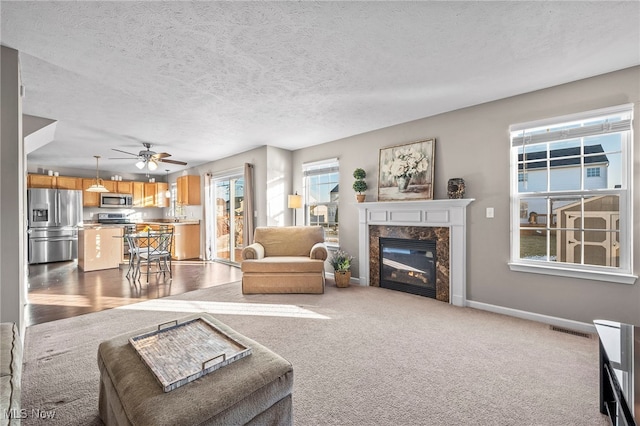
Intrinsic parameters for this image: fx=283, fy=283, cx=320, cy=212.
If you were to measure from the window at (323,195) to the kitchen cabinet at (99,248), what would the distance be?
3.90 metres

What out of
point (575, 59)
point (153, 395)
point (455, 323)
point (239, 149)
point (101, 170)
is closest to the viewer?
point (153, 395)

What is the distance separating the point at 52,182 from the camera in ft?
23.3

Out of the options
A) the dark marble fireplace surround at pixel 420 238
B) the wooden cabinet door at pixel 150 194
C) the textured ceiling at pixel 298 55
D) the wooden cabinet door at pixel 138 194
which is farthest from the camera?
the wooden cabinet door at pixel 150 194

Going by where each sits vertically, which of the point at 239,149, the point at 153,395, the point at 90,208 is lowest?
the point at 153,395

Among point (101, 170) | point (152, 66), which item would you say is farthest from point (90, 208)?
point (152, 66)

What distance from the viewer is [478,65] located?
8.53 ft

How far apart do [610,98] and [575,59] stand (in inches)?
25.4

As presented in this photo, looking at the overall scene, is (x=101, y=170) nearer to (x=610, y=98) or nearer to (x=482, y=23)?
(x=482, y=23)

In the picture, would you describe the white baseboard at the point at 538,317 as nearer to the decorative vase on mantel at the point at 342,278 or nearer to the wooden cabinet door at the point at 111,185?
the decorative vase on mantel at the point at 342,278

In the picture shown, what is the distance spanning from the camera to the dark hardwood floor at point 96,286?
3.47 meters

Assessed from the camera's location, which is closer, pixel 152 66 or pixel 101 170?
pixel 152 66

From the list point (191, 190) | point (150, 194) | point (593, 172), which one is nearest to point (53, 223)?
point (150, 194)

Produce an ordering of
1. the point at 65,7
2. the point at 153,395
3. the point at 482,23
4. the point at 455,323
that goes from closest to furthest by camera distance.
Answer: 1. the point at 153,395
2. the point at 65,7
3. the point at 482,23
4. the point at 455,323

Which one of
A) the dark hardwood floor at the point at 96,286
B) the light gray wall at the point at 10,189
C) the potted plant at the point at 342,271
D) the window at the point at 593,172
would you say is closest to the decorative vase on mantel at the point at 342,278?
the potted plant at the point at 342,271
